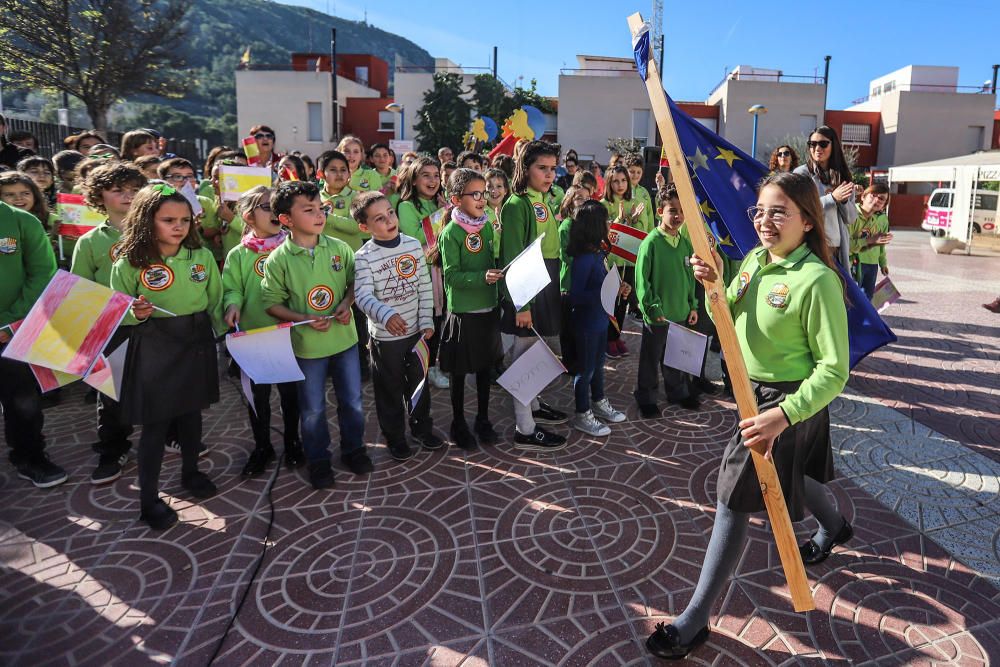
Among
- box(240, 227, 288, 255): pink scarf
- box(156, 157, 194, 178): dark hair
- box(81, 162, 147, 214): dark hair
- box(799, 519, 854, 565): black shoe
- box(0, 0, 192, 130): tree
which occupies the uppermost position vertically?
box(0, 0, 192, 130): tree

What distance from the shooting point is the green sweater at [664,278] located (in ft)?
15.3

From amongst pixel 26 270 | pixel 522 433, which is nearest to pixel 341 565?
pixel 522 433

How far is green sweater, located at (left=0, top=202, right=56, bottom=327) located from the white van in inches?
845

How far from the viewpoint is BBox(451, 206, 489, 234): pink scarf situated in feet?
13.3

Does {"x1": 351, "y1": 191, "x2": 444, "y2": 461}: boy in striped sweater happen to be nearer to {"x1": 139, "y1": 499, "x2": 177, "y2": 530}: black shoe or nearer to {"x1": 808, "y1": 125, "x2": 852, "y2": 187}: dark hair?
{"x1": 139, "y1": 499, "x2": 177, "y2": 530}: black shoe

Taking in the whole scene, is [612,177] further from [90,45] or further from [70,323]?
[90,45]

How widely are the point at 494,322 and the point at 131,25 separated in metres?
19.6

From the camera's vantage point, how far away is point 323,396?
383 centimetres

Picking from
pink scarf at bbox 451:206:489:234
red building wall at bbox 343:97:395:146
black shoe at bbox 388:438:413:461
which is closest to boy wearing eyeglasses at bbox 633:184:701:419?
pink scarf at bbox 451:206:489:234

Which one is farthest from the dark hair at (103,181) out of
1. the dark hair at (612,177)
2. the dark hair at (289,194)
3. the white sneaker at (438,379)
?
the dark hair at (612,177)

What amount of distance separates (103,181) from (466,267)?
2226 millimetres

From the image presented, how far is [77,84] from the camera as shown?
17578 mm

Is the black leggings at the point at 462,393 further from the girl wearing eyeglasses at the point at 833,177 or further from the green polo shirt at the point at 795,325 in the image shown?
the girl wearing eyeglasses at the point at 833,177

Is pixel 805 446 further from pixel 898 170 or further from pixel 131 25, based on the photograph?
pixel 898 170
